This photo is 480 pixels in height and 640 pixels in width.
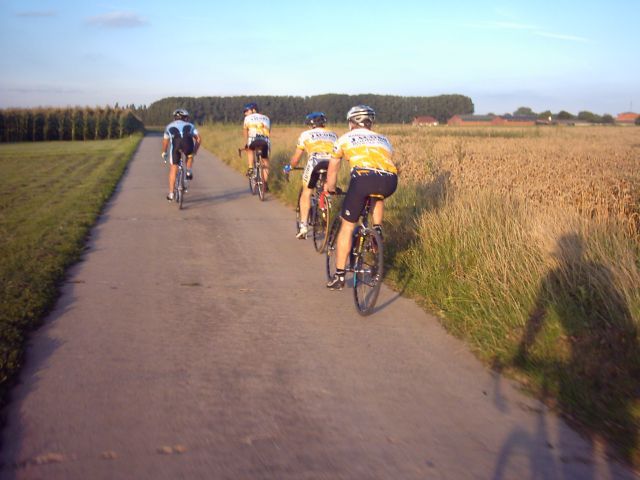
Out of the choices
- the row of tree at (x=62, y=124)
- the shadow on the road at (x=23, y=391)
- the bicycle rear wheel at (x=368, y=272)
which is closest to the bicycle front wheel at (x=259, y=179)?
the bicycle rear wheel at (x=368, y=272)

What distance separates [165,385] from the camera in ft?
A: 14.3

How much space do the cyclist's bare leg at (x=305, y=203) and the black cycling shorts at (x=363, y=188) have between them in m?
3.00

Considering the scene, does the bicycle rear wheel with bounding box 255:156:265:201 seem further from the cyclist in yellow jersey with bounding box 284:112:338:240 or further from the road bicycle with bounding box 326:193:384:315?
the road bicycle with bounding box 326:193:384:315

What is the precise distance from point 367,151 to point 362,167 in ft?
0.52

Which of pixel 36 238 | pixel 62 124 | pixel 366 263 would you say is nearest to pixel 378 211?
pixel 366 263

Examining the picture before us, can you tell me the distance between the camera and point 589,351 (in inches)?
181

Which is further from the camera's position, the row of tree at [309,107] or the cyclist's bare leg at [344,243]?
the row of tree at [309,107]

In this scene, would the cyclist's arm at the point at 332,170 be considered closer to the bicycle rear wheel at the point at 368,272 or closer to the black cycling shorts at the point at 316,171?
the bicycle rear wheel at the point at 368,272

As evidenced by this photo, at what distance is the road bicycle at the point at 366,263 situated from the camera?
6.03 metres

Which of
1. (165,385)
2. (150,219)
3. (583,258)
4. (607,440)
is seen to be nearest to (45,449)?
(165,385)

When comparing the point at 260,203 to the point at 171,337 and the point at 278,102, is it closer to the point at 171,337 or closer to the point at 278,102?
the point at 171,337

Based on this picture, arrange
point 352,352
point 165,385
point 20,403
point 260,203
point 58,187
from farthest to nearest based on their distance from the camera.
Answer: point 58,187 < point 260,203 < point 352,352 < point 165,385 < point 20,403

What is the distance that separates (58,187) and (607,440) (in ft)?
48.5

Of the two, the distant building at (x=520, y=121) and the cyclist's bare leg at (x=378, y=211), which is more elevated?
the distant building at (x=520, y=121)
